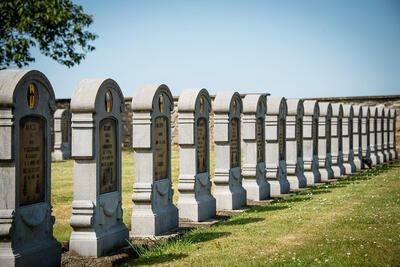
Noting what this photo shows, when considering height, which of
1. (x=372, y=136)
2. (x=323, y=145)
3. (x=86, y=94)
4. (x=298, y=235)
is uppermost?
(x=86, y=94)

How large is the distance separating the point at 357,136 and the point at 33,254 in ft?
58.3

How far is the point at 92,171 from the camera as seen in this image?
26.5 feet

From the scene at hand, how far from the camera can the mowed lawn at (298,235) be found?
7.39m

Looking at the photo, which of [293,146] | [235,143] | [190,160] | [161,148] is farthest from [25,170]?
→ [293,146]

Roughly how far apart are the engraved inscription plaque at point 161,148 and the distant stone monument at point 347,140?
12.0 metres

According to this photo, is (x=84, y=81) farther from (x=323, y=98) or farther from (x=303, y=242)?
(x=323, y=98)

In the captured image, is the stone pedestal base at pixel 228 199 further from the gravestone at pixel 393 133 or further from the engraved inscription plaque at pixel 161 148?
the gravestone at pixel 393 133

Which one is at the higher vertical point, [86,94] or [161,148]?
[86,94]

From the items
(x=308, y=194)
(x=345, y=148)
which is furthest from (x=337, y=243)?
(x=345, y=148)

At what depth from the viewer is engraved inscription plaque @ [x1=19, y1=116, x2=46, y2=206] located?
700 centimetres

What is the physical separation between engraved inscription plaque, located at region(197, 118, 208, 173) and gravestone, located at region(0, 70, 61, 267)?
4314 millimetres

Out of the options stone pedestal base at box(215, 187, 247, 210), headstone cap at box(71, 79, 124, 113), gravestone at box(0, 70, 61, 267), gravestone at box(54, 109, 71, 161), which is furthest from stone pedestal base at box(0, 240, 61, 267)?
gravestone at box(54, 109, 71, 161)

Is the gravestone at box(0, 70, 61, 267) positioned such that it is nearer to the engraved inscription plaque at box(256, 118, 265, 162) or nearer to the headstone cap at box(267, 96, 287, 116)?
the engraved inscription plaque at box(256, 118, 265, 162)

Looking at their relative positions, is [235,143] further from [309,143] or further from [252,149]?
[309,143]
